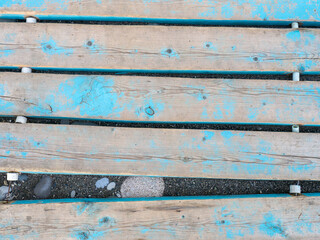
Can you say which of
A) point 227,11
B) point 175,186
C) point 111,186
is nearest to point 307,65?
point 227,11

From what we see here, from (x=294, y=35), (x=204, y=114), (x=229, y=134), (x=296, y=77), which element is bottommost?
(x=229, y=134)

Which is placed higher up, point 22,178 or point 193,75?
Answer: point 193,75

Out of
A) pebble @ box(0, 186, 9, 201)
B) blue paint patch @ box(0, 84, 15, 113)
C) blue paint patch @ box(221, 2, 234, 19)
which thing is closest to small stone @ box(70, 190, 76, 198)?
pebble @ box(0, 186, 9, 201)

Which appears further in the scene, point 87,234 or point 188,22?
point 188,22

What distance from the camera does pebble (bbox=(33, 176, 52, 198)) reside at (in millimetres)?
1658

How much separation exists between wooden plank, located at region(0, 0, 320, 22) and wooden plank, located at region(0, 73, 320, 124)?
0.43 metres

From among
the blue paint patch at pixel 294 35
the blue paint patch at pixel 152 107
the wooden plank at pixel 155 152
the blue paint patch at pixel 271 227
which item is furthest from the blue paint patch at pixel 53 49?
the blue paint patch at pixel 271 227

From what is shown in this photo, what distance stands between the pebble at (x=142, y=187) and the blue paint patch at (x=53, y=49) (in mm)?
947

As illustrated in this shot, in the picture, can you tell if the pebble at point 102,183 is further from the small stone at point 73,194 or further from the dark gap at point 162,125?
the dark gap at point 162,125

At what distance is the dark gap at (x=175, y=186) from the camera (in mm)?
1684

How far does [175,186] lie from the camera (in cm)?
170

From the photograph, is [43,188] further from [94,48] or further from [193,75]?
[193,75]

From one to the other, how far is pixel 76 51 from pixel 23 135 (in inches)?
24.5

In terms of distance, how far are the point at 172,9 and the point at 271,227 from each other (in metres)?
1.54
